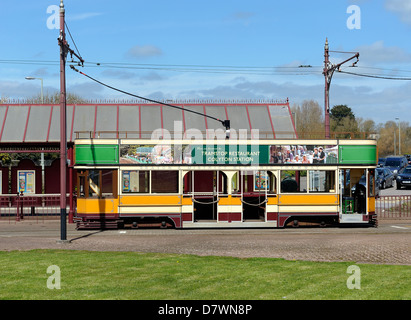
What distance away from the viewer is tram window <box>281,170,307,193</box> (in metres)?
21.5

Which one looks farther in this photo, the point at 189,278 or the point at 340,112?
the point at 340,112

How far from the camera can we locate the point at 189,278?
1074cm

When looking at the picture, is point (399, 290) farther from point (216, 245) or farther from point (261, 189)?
point (261, 189)

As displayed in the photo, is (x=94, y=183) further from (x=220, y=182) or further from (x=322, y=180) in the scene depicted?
(x=322, y=180)

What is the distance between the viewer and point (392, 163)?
62062 mm

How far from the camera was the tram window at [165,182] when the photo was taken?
69.4 ft

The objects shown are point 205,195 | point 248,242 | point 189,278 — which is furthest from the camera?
point 205,195

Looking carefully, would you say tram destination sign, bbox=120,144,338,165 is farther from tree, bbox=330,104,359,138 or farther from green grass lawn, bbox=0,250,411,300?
tree, bbox=330,104,359,138

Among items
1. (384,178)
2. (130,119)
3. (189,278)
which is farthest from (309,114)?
(189,278)

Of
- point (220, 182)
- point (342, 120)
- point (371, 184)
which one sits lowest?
point (371, 184)

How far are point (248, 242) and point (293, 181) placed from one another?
5154mm
